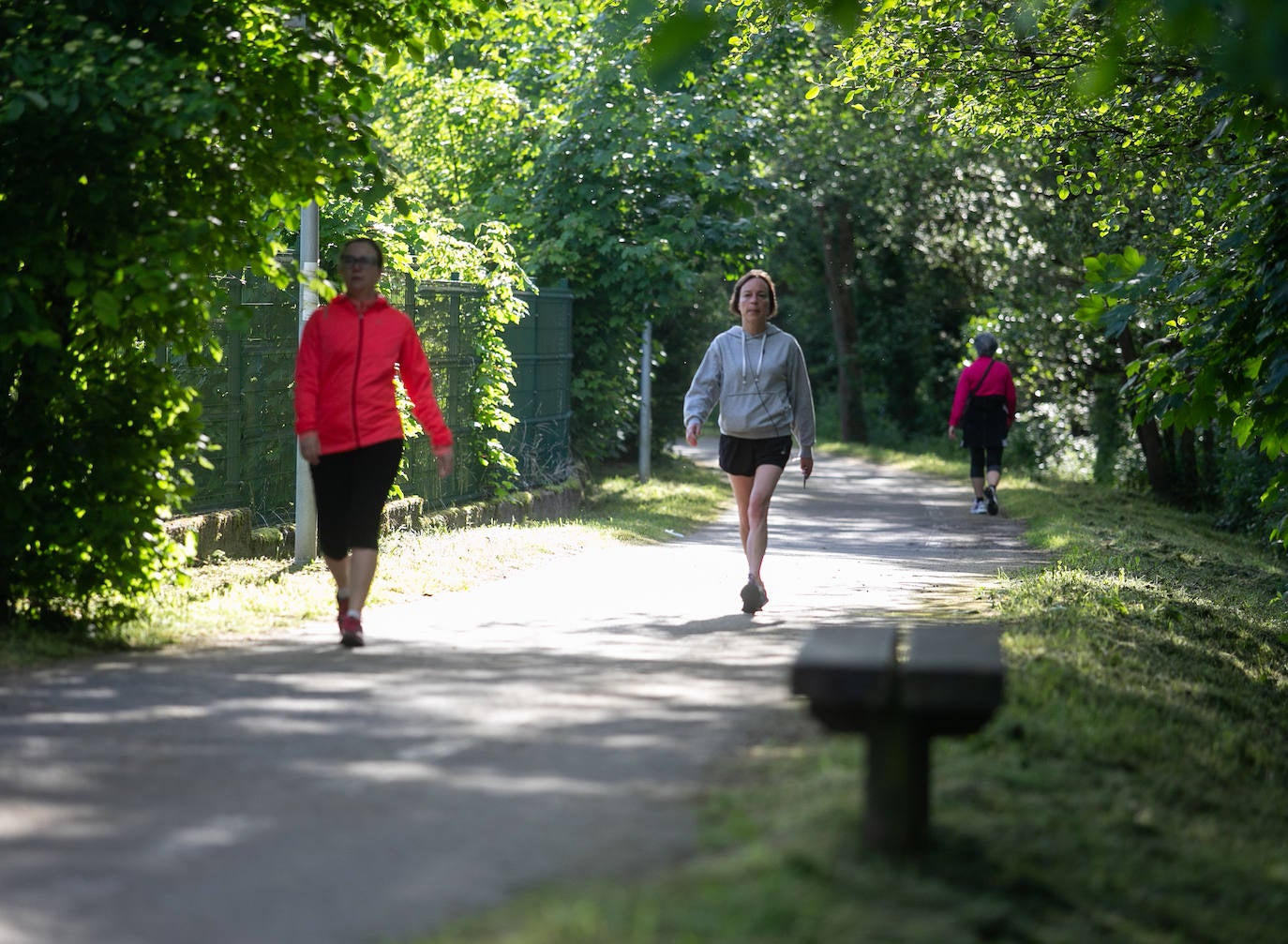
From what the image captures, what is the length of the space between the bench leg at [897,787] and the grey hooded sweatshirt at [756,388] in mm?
5559

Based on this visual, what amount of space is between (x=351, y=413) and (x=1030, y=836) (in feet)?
14.6

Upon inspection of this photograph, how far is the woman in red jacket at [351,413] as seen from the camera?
7.87 metres

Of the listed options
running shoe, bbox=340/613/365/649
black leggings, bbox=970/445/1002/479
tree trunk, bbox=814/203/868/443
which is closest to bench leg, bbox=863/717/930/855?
running shoe, bbox=340/613/365/649

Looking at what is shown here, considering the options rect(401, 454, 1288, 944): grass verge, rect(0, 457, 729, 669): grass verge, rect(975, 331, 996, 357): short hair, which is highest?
rect(975, 331, 996, 357): short hair

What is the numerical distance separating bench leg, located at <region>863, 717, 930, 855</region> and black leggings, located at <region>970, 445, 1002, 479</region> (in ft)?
47.0

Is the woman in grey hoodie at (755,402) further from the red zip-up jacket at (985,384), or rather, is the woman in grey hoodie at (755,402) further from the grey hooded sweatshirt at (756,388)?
the red zip-up jacket at (985,384)

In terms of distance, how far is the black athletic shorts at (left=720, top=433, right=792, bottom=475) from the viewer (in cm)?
979

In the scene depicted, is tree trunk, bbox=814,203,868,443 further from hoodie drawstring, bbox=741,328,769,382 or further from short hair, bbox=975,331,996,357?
hoodie drawstring, bbox=741,328,769,382

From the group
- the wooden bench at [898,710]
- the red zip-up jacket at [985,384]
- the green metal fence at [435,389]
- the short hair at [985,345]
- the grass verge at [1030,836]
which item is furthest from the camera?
the red zip-up jacket at [985,384]

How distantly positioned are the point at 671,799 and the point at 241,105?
4.51 meters

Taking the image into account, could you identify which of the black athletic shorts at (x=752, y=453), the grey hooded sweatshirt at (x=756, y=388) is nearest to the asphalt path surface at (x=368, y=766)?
the black athletic shorts at (x=752, y=453)

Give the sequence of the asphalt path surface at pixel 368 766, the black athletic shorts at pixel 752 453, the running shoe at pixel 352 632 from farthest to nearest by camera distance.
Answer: the black athletic shorts at pixel 752 453 < the running shoe at pixel 352 632 < the asphalt path surface at pixel 368 766

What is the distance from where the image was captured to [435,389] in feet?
46.2

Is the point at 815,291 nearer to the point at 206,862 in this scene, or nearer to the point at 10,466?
the point at 10,466
